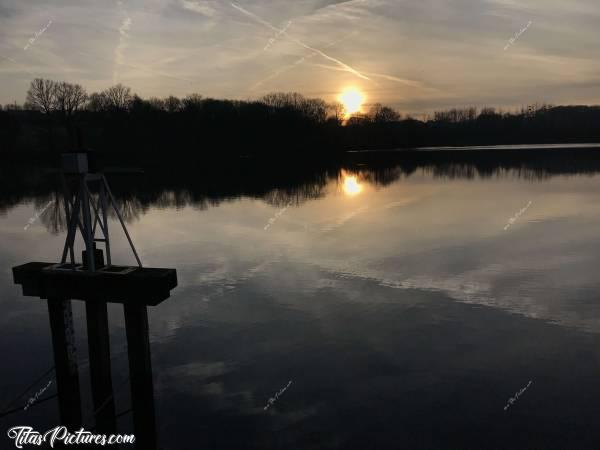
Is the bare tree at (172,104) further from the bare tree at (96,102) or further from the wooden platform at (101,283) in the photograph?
the wooden platform at (101,283)

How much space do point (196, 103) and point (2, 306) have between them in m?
166

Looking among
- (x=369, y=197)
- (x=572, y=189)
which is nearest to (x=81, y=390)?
(x=369, y=197)

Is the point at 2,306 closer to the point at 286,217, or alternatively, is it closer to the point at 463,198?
the point at 286,217

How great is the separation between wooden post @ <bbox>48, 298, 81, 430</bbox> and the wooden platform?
553mm

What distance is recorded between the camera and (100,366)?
12406 millimetres

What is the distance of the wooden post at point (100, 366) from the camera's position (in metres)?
12.1

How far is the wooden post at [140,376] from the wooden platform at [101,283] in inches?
16.0

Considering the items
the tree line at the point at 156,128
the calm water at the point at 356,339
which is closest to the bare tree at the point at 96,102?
the tree line at the point at 156,128

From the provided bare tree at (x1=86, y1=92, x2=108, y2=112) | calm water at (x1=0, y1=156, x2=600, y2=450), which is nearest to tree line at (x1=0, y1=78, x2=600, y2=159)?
bare tree at (x1=86, y1=92, x2=108, y2=112)

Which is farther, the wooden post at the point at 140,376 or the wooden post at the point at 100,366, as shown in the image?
the wooden post at the point at 100,366

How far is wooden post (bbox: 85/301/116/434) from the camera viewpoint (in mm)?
12115

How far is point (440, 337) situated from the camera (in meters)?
16.8

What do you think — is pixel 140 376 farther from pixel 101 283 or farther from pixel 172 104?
pixel 172 104

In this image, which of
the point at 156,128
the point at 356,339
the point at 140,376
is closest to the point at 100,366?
the point at 140,376
